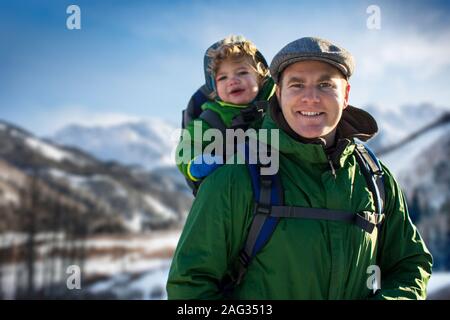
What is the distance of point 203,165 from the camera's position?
3.17m

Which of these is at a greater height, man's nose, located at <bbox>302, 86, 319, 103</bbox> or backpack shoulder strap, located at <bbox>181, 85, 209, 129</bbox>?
backpack shoulder strap, located at <bbox>181, 85, 209, 129</bbox>

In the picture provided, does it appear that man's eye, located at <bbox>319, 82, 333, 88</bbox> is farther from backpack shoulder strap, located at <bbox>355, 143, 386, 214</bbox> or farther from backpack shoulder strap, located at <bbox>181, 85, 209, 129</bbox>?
backpack shoulder strap, located at <bbox>181, 85, 209, 129</bbox>

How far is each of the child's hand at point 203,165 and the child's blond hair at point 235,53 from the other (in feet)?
3.08

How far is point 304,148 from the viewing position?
2.40 meters

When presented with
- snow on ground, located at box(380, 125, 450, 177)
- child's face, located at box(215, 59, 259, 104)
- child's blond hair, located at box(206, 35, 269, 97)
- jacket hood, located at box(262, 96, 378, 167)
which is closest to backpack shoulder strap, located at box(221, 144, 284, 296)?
jacket hood, located at box(262, 96, 378, 167)

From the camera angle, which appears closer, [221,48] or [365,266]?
[365,266]

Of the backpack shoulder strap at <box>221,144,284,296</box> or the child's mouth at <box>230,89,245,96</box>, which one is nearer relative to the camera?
the backpack shoulder strap at <box>221,144,284,296</box>

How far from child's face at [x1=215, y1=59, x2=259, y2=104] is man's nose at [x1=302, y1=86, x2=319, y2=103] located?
4.74ft

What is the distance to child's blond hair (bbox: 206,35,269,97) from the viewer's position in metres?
3.88


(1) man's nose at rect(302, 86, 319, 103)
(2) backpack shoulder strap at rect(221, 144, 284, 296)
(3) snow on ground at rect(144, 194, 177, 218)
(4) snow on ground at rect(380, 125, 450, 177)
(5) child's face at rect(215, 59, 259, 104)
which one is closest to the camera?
(2) backpack shoulder strap at rect(221, 144, 284, 296)

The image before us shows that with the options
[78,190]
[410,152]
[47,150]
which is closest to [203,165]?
[410,152]
